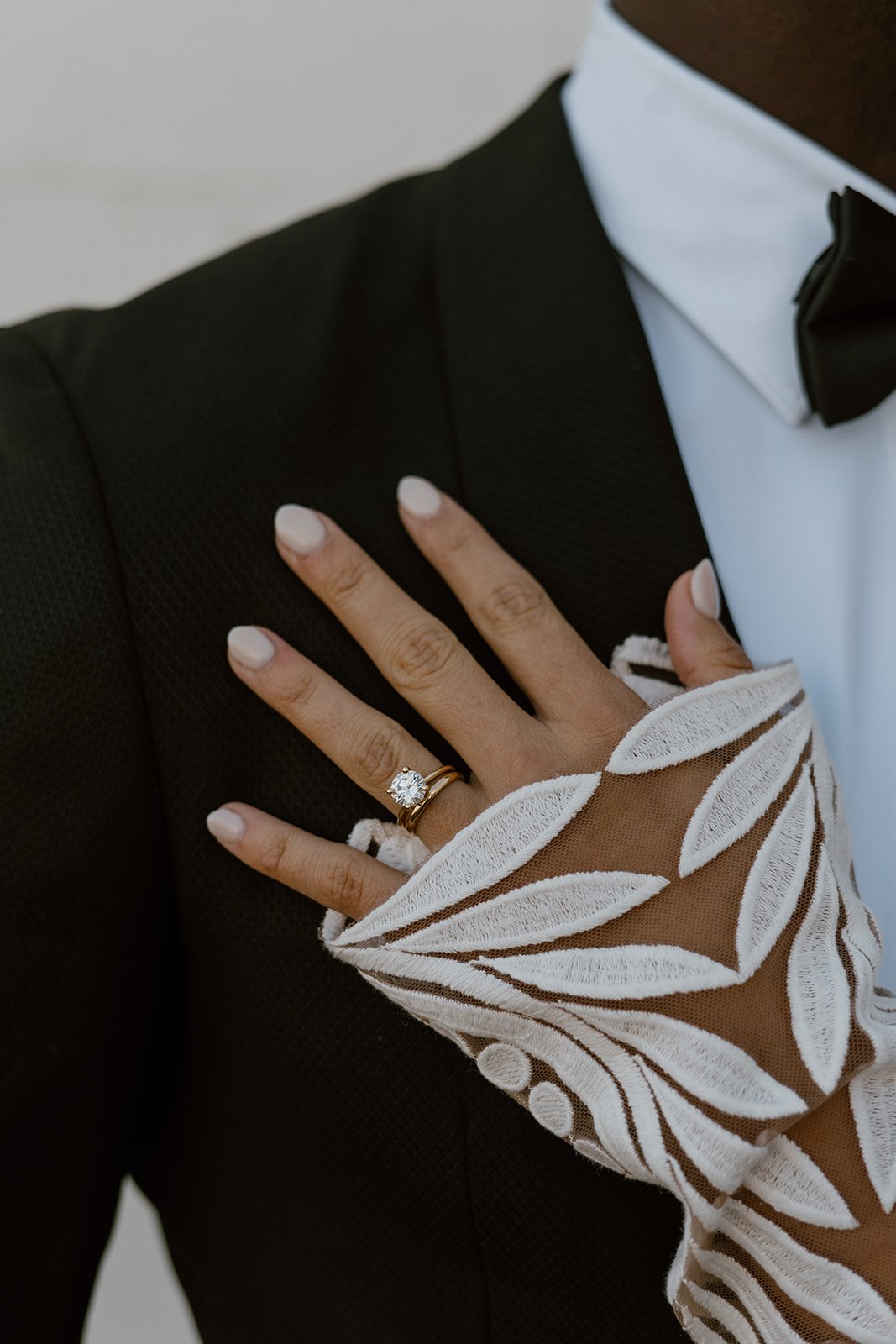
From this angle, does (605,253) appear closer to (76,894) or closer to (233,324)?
(233,324)

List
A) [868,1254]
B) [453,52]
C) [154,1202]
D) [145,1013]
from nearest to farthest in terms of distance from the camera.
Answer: [868,1254] < [145,1013] < [154,1202] < [453,52]

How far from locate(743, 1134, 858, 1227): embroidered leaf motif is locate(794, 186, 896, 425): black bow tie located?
40cm

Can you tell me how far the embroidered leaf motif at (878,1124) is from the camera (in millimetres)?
489

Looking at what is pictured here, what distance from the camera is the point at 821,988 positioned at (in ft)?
1.63

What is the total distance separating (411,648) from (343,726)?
0.05 meters

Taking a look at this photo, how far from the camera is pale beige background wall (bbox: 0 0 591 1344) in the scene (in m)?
1.34

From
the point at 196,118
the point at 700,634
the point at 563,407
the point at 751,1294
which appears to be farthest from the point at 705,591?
the point at 196,118

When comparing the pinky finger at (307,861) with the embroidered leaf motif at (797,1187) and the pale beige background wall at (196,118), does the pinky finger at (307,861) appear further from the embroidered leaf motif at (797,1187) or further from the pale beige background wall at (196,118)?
the pale beige background wall at (196,118)

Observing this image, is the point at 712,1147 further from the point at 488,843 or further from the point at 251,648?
the point at 251,648

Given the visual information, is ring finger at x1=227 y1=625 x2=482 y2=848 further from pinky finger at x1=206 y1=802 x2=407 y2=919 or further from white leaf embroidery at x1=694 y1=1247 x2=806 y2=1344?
white leaf embroidery at x1=694 y1=1247 x2=806 y2=1344

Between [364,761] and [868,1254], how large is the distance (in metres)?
0.33

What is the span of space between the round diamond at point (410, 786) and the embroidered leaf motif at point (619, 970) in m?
0.09

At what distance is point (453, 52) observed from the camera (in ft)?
4.94

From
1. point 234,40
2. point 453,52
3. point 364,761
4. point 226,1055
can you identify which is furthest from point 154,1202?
point 453,52
